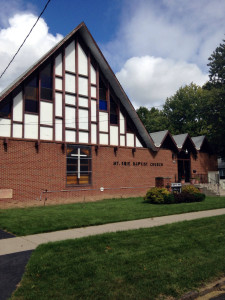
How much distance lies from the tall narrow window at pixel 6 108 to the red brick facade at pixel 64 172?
182cm

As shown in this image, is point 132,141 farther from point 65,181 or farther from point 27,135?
point 27,135

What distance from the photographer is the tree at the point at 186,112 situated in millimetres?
48000

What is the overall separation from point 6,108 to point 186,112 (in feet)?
124

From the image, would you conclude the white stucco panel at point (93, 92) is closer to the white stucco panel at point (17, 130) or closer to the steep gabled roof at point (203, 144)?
the white stucco panel at point (17, 130)

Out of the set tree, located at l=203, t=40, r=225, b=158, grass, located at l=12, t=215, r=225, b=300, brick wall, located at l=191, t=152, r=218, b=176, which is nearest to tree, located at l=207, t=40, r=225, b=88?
tree, located at l=203, t=40, r=225, b=158

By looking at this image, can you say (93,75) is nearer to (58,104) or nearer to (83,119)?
(83,119)

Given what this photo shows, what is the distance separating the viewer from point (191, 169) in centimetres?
2859

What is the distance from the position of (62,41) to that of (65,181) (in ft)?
33.6

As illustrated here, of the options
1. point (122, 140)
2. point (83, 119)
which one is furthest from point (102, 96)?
point (122, 140)

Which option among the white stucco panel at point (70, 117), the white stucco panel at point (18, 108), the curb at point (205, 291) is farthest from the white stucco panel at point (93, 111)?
the curb at point (205, 291)

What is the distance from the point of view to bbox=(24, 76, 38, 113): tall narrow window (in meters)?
18.6

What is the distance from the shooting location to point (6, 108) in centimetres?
1766

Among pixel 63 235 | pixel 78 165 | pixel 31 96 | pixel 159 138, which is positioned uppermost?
pixel 31 96

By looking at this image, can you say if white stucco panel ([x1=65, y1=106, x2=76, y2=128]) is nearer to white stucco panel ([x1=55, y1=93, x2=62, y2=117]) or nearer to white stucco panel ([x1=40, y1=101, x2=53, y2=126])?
white stucco panel ([x1=55, y1=93, x2=62, y2=117])
